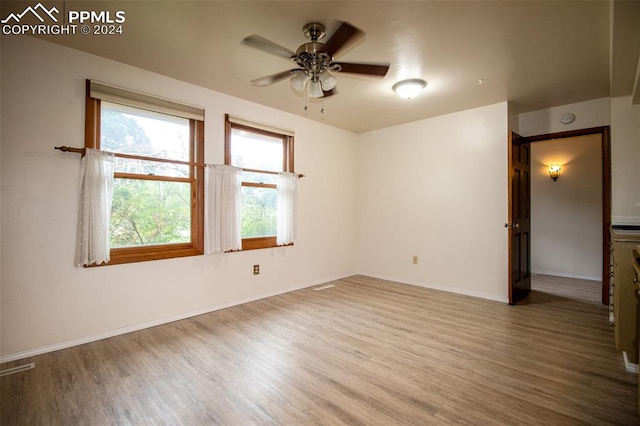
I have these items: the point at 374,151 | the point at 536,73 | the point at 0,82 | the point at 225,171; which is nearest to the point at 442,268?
the point at 374,151

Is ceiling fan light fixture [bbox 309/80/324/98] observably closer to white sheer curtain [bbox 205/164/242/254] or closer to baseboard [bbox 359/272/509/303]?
white sheer curtain [bbox 205/164/242/254]

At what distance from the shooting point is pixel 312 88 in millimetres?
2414

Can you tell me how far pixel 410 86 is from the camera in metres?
3.11

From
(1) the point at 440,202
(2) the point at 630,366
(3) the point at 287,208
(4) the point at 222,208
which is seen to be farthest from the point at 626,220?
(4) the point at 222,208

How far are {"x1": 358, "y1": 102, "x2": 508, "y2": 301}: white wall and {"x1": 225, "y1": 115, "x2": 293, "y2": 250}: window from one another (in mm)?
1800

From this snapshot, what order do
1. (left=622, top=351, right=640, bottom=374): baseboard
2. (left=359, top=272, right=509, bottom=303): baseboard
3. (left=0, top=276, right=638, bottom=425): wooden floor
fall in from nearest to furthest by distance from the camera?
(left=0, top=276, right=638, bottom=425): wooden floor → (left=622, top=351, right=640, bottom=374): baseboard → (left=359, top=272, right=509, bottom=303): baseboard

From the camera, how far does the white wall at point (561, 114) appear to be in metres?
3.54

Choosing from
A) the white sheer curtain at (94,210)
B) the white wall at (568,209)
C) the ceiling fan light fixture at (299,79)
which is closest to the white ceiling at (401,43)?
the ceiling fan light fixture at (299,79)

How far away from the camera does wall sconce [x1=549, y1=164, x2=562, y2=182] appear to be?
5168 mm

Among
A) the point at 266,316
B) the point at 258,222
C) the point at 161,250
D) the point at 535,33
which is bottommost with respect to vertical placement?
the point at 266,316

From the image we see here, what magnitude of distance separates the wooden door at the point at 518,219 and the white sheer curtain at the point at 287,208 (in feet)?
9.27

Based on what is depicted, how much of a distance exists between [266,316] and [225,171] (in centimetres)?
173

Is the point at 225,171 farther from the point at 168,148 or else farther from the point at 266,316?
the point at 266,316

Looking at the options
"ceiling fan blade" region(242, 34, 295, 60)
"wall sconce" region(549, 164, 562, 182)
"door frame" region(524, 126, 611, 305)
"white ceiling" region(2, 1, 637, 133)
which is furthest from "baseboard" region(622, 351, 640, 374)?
"wall sconce" region(549, 164, 562, 182)
